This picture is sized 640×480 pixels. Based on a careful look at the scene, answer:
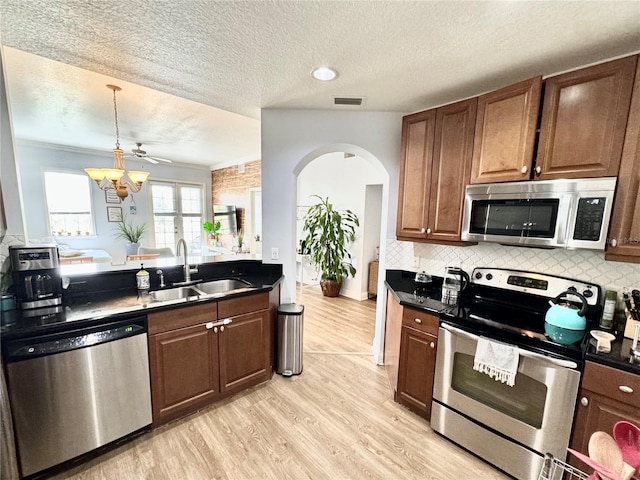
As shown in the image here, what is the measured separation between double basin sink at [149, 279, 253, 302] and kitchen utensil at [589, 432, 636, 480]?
2061 mm

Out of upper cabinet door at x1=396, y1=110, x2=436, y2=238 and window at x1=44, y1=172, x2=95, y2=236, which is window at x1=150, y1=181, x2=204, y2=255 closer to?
window at x1=44, y1=172, x2=95, y2=236

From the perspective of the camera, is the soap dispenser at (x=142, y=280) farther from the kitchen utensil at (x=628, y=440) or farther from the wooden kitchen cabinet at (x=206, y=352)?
the kitchen utensil at (x=628, y=440)

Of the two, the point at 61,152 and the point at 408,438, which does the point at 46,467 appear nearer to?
the point at 408,438

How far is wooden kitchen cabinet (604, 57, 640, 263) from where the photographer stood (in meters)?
1.40

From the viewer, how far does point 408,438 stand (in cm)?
190

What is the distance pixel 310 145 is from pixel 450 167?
1305 mm

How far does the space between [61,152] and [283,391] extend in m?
6.07

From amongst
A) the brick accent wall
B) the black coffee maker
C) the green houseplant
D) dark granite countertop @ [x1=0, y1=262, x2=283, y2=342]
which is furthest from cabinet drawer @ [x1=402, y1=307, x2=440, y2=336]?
the green houseplant

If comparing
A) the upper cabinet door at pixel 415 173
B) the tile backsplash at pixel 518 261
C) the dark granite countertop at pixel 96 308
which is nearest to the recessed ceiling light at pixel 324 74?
the upper cabinet door at pixel 415 173

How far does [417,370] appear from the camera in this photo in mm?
2023

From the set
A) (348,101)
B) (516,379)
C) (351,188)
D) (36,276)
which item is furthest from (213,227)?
(516,379)

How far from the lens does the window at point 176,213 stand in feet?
20.6

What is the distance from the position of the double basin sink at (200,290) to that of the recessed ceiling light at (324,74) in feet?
5.69

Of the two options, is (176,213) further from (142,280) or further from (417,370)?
(417,370)
